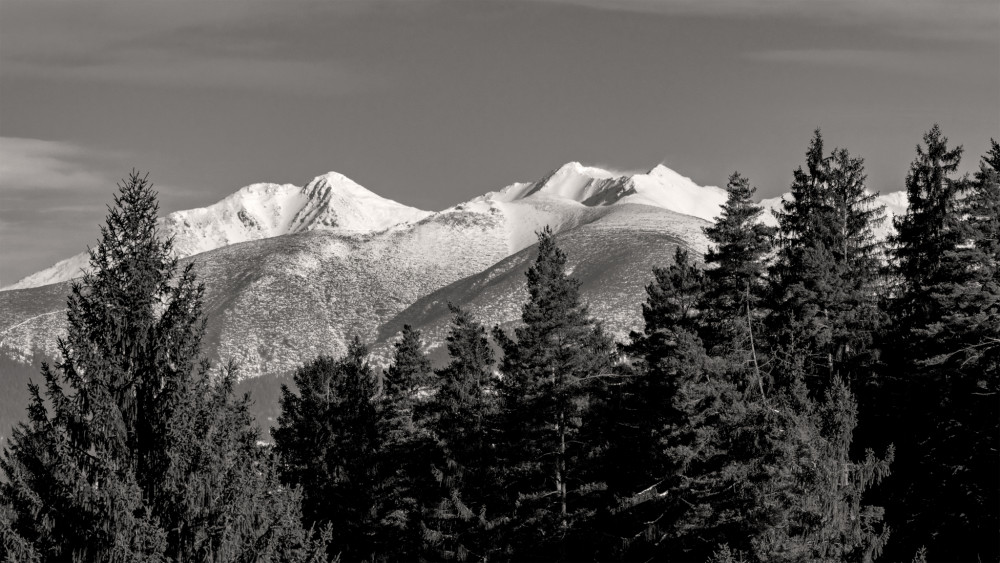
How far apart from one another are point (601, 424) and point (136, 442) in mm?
27596

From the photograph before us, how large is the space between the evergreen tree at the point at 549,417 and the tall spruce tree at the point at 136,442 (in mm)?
25984

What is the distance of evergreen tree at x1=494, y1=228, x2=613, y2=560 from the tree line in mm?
115

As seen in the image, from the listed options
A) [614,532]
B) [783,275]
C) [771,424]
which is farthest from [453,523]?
[771,424]

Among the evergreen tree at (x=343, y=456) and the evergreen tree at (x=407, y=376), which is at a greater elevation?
the evergreen tree at (x=407, y=376)

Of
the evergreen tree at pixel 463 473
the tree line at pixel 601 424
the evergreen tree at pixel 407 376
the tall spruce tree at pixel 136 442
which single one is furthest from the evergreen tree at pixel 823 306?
the tall spruce tree at pixel 136 442

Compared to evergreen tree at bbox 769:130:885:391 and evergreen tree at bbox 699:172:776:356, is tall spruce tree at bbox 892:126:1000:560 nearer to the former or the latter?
evergreen tree at bbox 769:130:885:391

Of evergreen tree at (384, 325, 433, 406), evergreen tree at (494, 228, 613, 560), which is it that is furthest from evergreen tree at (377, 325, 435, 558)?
evergreen tree at (494, 228, 613, 560)

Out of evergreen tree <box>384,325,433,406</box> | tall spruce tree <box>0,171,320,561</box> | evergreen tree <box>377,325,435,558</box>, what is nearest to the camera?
tall spruce tree <box>0,171,320,561</box>

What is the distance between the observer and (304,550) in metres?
18.0

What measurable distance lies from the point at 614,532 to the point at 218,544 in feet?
88.4

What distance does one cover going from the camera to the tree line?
16734 mm

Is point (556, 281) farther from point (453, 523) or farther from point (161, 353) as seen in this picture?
point (161, 353)

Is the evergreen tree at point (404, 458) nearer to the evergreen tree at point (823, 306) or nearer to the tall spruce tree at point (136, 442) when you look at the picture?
the evergreen tree at point (823, 306)

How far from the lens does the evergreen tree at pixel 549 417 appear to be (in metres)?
43.6
